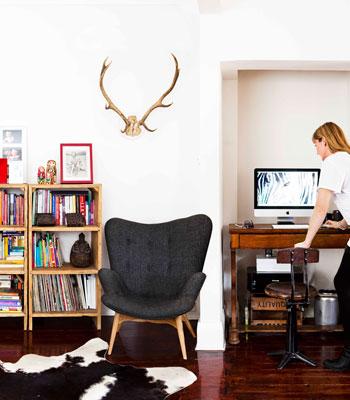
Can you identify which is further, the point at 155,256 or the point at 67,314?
the point at 67,314

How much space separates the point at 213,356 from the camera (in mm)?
4605

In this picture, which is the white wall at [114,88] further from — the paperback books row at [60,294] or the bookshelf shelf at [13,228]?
the paperback books row at [60,294]

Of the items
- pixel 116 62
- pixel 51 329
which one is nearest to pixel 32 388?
pixel 51 329

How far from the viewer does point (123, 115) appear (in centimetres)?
551

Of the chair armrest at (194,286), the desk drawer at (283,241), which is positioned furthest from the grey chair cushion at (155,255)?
the desk drawer at (283,241)

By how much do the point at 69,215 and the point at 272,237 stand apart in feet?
5.11

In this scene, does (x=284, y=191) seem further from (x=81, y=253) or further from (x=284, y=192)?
(x=81, y=253)

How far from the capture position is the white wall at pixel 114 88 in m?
5.55

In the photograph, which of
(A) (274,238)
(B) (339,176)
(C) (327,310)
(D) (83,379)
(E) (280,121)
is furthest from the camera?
(E) (280,121)

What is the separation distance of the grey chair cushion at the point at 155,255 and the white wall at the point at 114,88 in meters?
0.50

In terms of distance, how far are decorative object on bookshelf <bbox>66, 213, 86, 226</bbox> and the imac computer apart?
132cm

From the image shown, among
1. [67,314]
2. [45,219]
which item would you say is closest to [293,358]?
[67,314]

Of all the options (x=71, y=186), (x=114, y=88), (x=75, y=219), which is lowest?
(x=75, y=219)

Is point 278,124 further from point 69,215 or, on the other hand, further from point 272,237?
point 69,215
